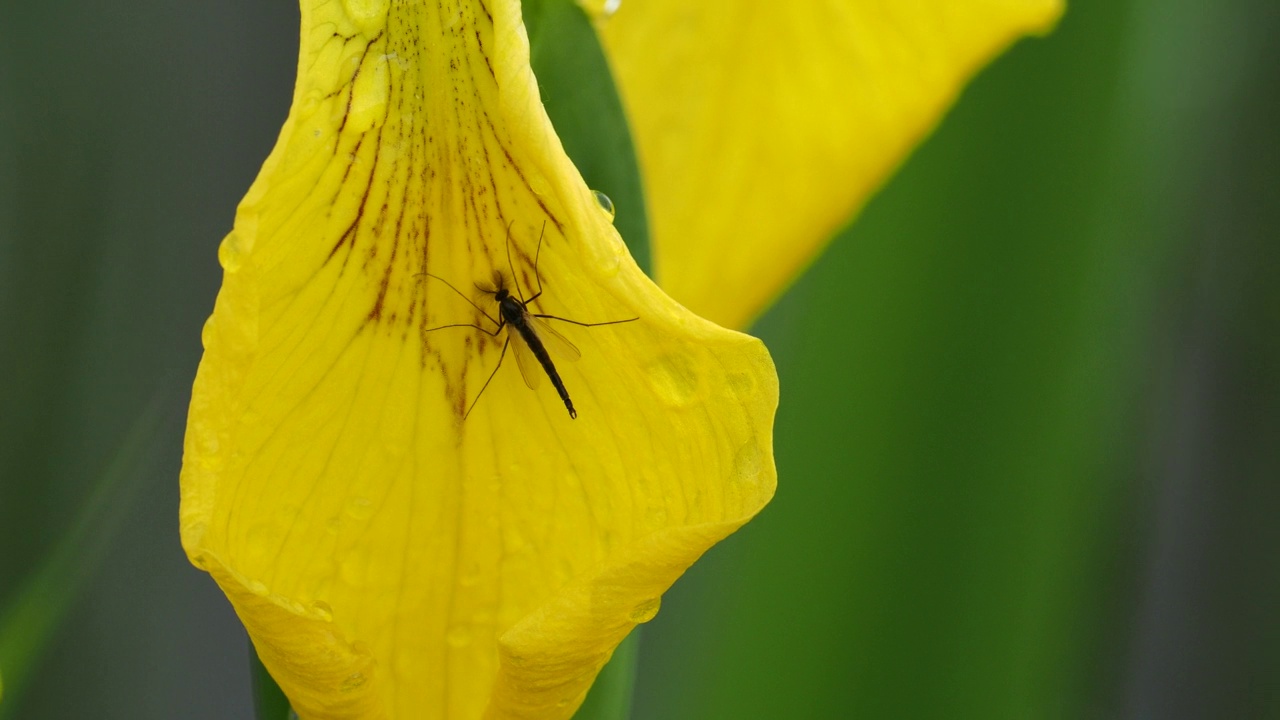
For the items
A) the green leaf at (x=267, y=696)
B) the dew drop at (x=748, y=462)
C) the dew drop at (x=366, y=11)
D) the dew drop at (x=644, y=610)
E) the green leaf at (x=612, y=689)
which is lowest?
the green leaf at (x=612, y=689)

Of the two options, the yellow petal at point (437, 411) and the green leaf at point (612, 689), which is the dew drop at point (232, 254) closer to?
the yellow petal at point (437, 411)

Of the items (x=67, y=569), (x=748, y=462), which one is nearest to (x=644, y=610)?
(x=748, y=462)

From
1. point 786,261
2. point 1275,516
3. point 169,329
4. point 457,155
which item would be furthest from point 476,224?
point 1275,516

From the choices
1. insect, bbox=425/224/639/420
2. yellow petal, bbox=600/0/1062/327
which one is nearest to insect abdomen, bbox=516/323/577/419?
insect, bbox=425/224/639/420

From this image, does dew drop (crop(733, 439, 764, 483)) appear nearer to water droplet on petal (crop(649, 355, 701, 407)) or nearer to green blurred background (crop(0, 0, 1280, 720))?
water droplet on petal (crop(649, 355, 701, 407))

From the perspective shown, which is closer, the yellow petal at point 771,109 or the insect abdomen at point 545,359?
the insect abdomen at point 545,359

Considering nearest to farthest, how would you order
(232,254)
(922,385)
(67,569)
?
(232,254) < (67,569) < (922,385)

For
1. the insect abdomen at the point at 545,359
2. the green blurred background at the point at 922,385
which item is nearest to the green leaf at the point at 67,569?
the green blurred background at the point at 922,385

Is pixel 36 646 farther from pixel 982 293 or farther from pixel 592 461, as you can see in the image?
pixel 982 293

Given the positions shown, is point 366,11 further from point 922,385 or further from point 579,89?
point 922,385
